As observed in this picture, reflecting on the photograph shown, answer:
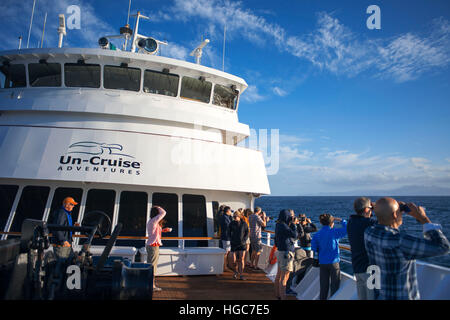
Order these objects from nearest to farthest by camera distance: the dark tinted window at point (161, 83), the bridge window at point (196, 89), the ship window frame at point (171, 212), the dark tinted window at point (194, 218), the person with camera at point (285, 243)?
1. the person with camera at point (285, 243)
2. the ship window frame at point (171, 212)
3. the dark tinted window at point (194, 218)
4. the dark tinted window at point (161, 83)
5. the bridge window at point (196, 89)

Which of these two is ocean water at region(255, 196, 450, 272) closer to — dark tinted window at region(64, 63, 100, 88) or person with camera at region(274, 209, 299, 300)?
person with camera at region(274, 209, 299, 300)

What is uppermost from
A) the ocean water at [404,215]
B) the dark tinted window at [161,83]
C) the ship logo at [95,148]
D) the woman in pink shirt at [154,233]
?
the dark tinted window at [161,83]

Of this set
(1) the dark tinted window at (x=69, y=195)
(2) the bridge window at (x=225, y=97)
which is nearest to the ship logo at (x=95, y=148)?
(1) the dark tinted window at (x=69, y=195)

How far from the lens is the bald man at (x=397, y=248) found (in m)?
2.24

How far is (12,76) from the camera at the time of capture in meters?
8.59

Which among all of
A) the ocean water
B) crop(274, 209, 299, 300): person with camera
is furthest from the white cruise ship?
the ocean water

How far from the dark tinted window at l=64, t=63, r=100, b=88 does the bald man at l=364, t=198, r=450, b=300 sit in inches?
317

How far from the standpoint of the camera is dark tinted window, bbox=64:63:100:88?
318 inches

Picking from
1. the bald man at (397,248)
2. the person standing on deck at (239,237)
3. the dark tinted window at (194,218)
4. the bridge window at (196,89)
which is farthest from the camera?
the bridge window at (196,89)

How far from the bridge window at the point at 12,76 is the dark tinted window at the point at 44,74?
13.1 inches

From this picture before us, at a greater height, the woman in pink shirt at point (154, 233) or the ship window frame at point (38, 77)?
the ship window frame at point (38, 77)

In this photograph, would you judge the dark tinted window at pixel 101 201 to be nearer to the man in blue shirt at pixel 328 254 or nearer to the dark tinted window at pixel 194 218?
the dark tinted window at pixel 194 218
